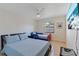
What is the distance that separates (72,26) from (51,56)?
0.62m

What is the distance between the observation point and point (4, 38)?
1.39 m

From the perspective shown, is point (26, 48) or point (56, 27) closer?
point (26, 48)

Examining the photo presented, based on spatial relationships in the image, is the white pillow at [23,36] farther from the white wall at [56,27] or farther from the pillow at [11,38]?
the white wall at [56,27]

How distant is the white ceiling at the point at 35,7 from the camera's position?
1367 millimetres

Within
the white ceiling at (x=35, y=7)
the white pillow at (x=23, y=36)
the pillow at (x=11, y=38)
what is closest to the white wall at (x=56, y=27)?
the white ceiling at (x=35, y=7)

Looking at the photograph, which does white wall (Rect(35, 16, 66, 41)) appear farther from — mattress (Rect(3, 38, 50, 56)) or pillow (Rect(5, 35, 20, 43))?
pillow (Rect(5, 35, 20, 43))

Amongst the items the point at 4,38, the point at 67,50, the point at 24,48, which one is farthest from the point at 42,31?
the point at 4,38

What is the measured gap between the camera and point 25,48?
139 centimetres

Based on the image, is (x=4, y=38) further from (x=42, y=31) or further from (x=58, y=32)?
(x=58, y=32)

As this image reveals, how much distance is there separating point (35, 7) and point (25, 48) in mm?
711

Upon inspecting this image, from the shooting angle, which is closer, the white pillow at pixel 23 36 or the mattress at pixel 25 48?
the mattress at pixel 25 48

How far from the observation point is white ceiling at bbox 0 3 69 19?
1.37 metres

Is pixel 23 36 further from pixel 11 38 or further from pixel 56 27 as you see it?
pixel 56 27

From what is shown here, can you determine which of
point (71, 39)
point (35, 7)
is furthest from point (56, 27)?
point (35, 7)
